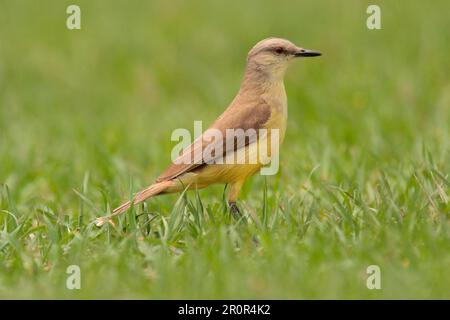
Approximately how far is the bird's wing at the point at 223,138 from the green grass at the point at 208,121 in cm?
24

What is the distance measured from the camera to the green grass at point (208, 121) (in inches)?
198

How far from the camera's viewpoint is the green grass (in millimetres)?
5039

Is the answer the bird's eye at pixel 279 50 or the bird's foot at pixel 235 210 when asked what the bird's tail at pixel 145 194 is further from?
the bird's eye at pixel 279 50

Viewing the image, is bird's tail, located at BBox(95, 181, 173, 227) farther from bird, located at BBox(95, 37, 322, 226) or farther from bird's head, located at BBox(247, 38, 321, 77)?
bird's head, located at BBox(247, 38, 321, 77)

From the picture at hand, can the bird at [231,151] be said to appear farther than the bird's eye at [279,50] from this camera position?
No

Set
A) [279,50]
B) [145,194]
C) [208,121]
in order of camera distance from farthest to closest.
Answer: [208,121]
[279,50]
[145,194]

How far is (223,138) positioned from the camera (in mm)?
6227

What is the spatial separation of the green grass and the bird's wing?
243mm

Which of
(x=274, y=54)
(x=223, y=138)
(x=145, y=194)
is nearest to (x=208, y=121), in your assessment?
(x=274, y=54)

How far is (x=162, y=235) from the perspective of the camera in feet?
18.6

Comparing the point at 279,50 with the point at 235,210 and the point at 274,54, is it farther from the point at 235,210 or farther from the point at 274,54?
the point at 235,210

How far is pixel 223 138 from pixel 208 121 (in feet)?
14.0

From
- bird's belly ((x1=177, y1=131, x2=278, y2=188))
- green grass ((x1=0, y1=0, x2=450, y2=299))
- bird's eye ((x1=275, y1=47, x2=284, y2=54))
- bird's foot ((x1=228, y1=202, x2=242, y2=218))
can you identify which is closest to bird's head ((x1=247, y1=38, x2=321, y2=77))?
bird's eye ((x1=275, y1=47, x2=284, y2=54))

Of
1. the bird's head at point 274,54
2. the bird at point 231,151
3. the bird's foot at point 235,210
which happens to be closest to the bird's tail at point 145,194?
the bird at point 231,151
